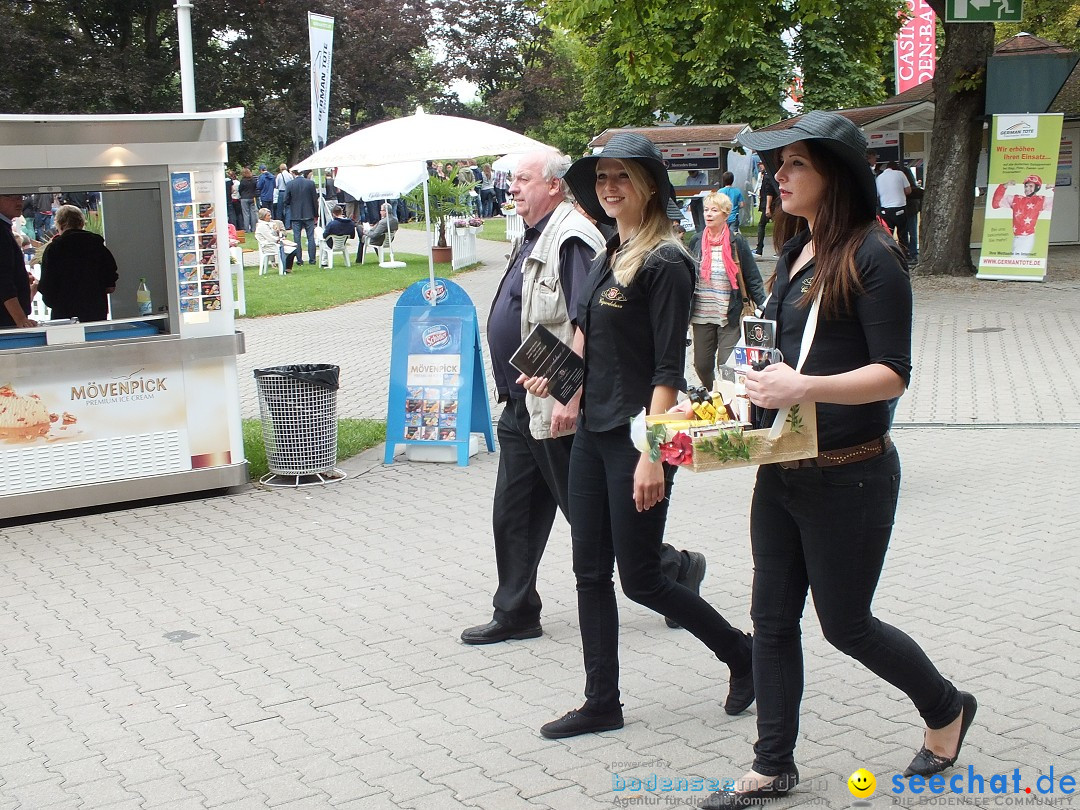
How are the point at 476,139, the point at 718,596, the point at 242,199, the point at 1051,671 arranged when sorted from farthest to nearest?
1. the point at 242,199
2. the point at 476,139
3. the point at 718,596
4. the point at 1051,671

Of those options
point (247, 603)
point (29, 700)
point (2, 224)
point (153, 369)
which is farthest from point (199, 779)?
point (2, 224)

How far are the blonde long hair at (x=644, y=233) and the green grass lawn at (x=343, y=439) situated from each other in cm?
463

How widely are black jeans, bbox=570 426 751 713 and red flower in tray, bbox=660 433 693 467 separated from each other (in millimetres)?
506

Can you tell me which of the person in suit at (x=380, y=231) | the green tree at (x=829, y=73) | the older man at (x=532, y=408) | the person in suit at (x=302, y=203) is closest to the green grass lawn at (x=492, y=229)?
the person in suit at (x=380, y=231)

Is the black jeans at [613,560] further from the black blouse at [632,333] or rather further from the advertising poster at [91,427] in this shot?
the advertising poster at [91,427]

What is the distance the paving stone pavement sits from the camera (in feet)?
12.3

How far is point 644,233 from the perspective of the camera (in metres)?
3.69

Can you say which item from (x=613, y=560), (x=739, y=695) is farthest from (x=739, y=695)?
(x=613, y=560)

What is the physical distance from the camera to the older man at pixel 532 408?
4.37 meters

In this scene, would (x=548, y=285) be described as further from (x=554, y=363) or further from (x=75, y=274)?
(x=75, y=274)

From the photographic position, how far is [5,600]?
18.7 ft

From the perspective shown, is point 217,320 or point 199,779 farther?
point 217,320

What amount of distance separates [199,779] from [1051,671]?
301cm

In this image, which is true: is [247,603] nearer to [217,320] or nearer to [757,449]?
[217,320]
